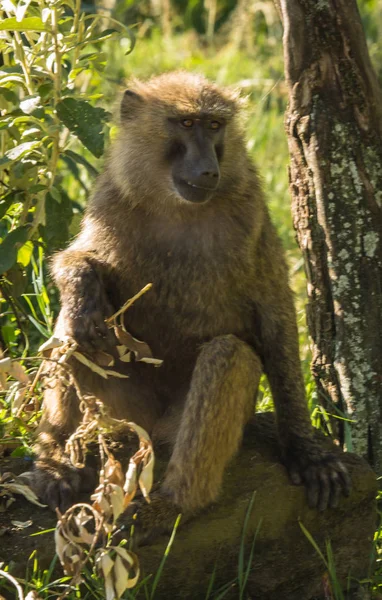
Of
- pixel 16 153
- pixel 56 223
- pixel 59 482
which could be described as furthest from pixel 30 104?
pixel 59 482

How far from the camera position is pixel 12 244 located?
14.5 feet

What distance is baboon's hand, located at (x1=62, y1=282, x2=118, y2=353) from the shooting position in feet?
13.0

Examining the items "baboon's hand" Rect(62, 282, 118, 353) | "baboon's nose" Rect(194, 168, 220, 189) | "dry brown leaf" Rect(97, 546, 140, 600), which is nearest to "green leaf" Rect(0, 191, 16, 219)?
"baboon's hand" Rect(62, 282, 118, 353)

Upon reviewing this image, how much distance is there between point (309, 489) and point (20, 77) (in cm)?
212

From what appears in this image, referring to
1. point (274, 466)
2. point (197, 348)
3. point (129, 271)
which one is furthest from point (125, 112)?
point (274, 466)

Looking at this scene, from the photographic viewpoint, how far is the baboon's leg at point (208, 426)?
12.5 ft

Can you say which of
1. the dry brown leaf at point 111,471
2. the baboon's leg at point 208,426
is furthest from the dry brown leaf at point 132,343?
the dry brown leaf at point 111,471

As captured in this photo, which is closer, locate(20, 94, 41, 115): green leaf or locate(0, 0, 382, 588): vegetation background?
locate(20, 94, 41, 115): green leaf

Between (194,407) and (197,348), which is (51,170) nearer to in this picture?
(197,348)

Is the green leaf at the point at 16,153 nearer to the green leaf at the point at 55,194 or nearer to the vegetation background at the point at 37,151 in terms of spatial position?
the vegetation background at the point at 37,151

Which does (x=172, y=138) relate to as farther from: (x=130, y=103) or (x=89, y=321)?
(x=89, y=321)

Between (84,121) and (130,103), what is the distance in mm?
258

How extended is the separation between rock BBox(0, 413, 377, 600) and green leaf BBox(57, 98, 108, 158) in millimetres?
1352

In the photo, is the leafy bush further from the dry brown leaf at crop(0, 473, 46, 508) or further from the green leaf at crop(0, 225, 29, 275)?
the dry brown leaf at crop(0, 473, 46, 508)
